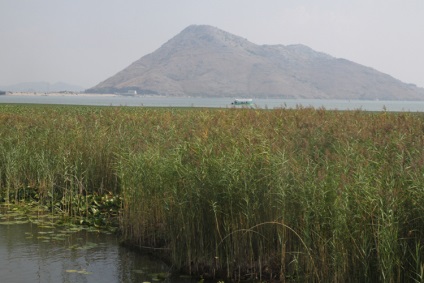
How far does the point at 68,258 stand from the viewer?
11633 mm

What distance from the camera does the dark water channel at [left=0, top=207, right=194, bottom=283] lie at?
34.6 ft

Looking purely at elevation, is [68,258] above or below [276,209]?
below

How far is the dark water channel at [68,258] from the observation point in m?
10.6

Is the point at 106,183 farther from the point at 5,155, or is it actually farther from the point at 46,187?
the point at 5,155

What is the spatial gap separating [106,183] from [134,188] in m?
4.63

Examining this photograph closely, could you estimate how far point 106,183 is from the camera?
17.1 m

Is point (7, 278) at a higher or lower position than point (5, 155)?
lower

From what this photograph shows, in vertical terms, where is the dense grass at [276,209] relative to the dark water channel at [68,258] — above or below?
above

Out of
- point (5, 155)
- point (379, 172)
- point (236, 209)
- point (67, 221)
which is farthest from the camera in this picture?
point (5, 155)

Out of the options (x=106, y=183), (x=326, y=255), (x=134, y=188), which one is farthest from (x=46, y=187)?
(x=326, y=255)

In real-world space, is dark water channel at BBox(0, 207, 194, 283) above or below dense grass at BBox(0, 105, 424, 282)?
below

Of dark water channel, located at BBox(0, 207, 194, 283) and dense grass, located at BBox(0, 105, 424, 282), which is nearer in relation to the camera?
dense grass, located at BBox(0, 105, 424, 282)

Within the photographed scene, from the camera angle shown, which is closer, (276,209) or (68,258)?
(276,209)

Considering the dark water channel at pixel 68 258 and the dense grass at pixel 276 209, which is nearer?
the dense grass at pixel 276 209
